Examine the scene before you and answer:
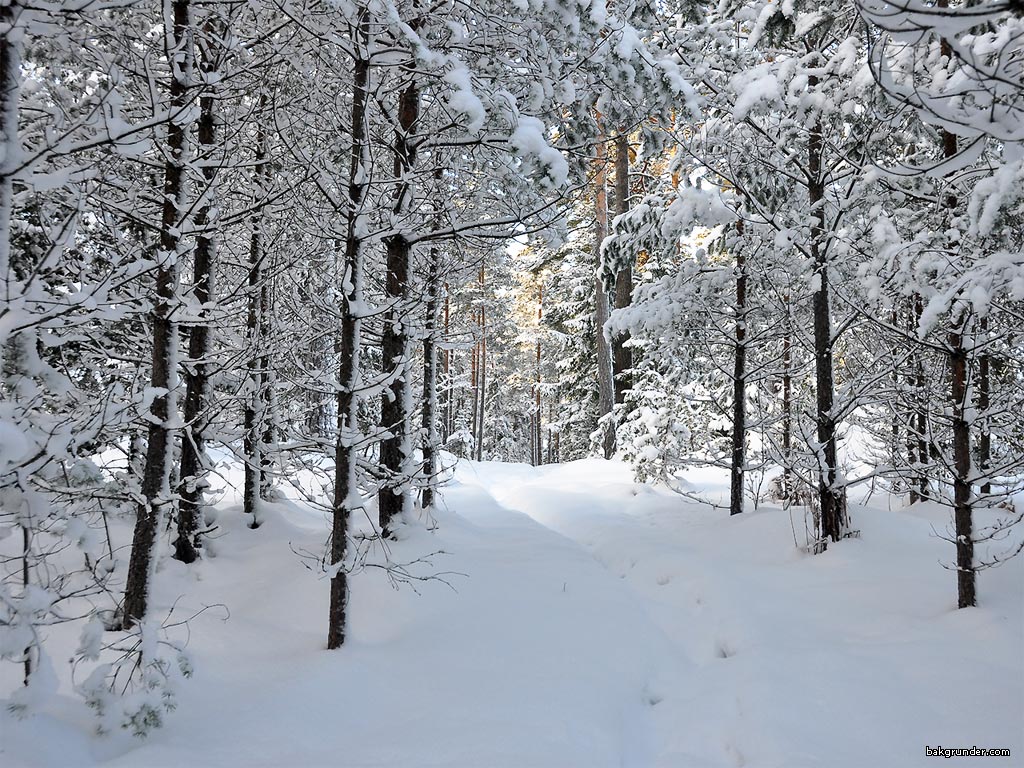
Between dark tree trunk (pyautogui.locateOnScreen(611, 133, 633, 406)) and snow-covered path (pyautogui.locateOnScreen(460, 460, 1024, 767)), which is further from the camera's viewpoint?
dark tree trunk (pyautogui.locateOnScreen(611, 133, 633, 406))

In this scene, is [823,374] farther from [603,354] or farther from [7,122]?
[603,354]

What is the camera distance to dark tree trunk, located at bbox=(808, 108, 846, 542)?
691 centimetres

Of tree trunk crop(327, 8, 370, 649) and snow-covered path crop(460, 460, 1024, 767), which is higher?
tree trunk crop(327, 8, 370, 649)

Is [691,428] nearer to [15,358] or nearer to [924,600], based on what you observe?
[924,600]

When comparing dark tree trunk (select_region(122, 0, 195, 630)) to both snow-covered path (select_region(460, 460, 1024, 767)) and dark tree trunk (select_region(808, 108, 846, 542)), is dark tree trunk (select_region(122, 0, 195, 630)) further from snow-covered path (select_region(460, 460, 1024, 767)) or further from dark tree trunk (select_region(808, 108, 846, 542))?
dark tree trunk (select_region(808, 108, 846, 542))

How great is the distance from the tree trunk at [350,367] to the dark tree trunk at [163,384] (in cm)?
127

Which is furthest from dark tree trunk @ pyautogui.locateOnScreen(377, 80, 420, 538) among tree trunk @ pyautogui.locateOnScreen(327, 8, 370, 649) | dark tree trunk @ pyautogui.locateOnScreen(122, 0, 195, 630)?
dark tree trunk @ pyautogui.locateOnScreen(122, 0, 195, 630)

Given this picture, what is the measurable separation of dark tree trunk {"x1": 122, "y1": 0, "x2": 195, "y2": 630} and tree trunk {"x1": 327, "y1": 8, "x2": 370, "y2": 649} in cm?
127

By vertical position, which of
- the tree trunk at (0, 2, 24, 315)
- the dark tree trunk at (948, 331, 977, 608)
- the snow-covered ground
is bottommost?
the snow-covered ground

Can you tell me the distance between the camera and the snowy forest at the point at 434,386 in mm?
3273

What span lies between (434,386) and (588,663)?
6.07 metres

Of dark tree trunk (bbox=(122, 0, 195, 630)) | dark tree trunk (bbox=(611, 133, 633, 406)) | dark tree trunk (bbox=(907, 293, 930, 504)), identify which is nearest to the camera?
dark tree trunk (bbox=(122, 0, 195, 630))

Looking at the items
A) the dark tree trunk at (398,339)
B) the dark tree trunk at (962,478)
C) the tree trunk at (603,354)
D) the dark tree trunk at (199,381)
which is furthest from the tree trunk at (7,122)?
the tree trunk at (603,354)

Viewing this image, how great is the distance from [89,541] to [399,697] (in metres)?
2.16
